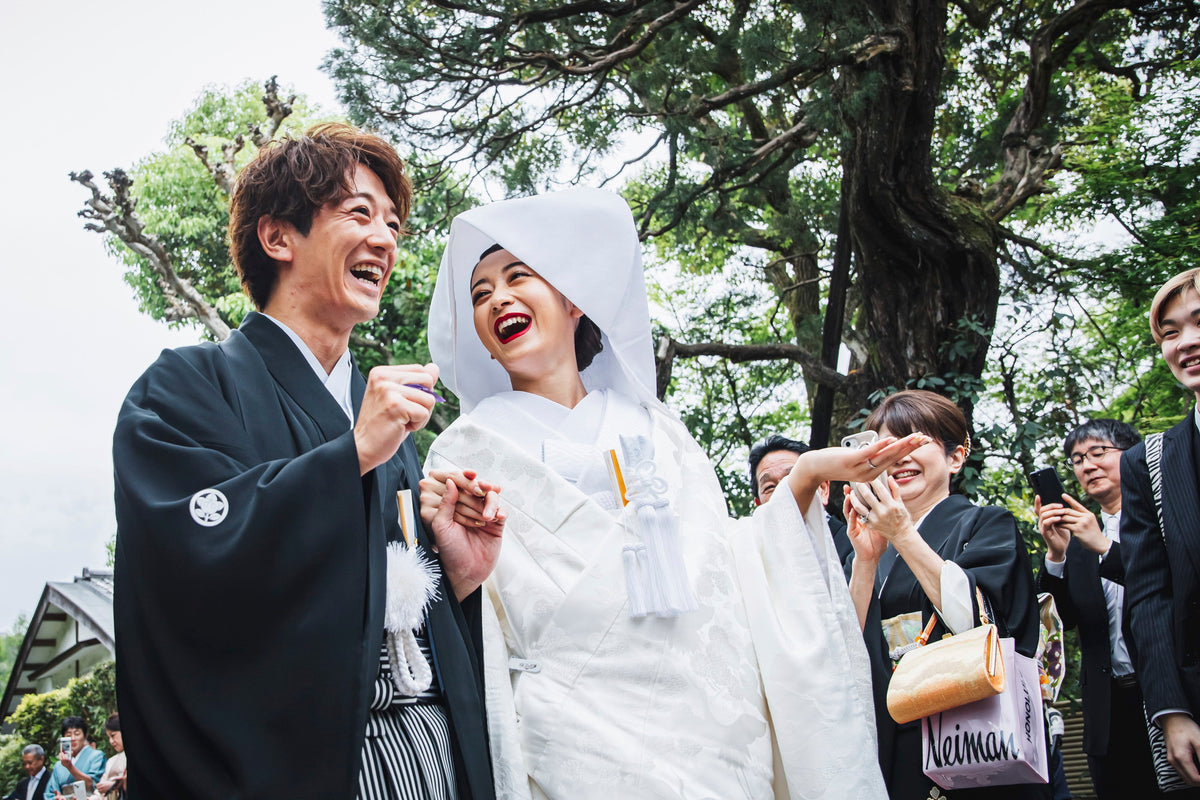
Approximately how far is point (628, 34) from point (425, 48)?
1428 millimetres

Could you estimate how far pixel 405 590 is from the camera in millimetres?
1978

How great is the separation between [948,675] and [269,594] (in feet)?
6.43

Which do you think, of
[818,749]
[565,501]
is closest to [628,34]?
[565,501]

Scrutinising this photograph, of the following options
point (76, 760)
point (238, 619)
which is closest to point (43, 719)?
point (76, 760)

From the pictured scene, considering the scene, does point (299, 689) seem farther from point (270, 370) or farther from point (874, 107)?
point (874, 107)

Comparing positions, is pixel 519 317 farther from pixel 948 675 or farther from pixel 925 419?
pixel 925 419

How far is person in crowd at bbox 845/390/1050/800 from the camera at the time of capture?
3.07m

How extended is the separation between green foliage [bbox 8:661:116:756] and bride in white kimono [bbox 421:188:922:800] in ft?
44.2

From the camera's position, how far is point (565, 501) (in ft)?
8.19

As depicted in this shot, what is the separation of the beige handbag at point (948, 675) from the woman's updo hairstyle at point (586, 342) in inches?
53.6

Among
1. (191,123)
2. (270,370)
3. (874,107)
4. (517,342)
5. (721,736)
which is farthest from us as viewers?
(191,123)

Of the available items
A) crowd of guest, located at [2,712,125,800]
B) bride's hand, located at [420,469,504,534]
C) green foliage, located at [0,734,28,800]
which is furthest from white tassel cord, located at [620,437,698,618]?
green foliage, located at [0,734,28,800]

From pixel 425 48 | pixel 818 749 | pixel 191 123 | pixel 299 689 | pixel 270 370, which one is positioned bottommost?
pixel 818 749

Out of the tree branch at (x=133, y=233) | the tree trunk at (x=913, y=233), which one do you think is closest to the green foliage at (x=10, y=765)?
the tree branch at (x=133, y=233)
